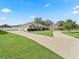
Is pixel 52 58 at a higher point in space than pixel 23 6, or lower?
lower

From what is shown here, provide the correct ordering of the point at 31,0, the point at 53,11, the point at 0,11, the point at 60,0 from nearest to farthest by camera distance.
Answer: the point at 31,0 < the point at 60,0 < the point at 53,11 < the point at 0,11

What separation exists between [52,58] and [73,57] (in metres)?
0.86

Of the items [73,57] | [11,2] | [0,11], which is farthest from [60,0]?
[73,57]

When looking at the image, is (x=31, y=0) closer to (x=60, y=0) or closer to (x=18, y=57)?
(x=60, y=0)

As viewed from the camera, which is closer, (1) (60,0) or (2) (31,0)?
(2) (31,0)

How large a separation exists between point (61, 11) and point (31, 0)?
455cm

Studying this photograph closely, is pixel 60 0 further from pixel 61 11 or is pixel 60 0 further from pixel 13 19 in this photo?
pixel 13 19

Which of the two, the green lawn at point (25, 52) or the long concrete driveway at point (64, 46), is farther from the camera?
the long concrete driveway at point (64, 46)

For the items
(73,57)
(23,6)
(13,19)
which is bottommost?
(73,57)

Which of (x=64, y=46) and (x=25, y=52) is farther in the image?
(x=64, y=46)

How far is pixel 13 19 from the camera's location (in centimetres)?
1644

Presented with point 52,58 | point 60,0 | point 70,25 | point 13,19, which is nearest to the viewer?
point 52,58

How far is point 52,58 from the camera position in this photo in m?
6.22

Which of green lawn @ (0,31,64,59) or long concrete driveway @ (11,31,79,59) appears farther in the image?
long concrete driveway @ (11,31,79,59)
